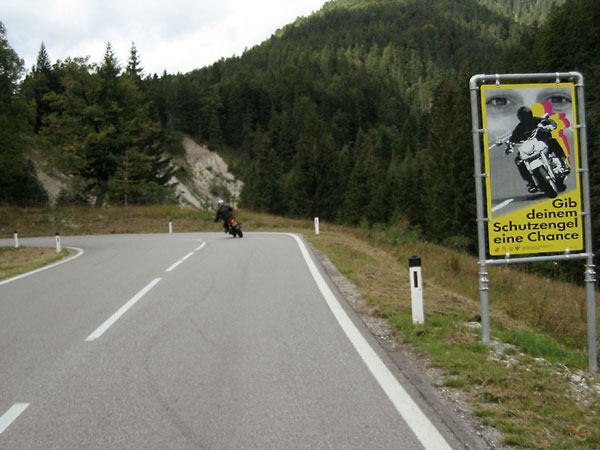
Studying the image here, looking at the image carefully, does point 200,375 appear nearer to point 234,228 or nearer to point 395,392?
point 395,392

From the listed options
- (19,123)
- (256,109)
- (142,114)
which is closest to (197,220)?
(19,123)

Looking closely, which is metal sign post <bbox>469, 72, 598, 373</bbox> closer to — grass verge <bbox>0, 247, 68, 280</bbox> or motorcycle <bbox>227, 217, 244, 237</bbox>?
grass verge <bbox>0, 247, 68, 280</bbox>

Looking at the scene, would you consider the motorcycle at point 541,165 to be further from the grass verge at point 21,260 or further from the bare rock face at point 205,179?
the bare rock face at point 205,179

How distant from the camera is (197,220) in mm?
33625

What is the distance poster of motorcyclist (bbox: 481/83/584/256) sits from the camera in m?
5.40

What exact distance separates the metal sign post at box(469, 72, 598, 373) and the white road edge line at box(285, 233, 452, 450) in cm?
168

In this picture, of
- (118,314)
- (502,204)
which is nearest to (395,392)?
(502,204)

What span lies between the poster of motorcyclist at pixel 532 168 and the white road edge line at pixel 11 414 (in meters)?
4.77

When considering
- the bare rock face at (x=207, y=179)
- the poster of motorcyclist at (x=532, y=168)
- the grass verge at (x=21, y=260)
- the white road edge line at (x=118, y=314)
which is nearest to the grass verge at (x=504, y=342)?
the poster of motorcyclist at (x=532, y=168)

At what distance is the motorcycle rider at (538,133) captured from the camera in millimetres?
5402

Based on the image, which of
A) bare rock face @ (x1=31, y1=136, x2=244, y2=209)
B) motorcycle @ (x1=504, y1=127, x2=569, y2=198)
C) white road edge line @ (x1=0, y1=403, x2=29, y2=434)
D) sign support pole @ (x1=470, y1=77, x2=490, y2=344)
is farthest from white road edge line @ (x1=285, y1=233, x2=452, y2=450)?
bare rock face @ (x1=31, y1=136, x2=244, y2=209)

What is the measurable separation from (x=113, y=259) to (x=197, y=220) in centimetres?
1802

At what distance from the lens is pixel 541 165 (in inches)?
213

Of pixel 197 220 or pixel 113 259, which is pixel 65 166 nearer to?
pixel 197 220
